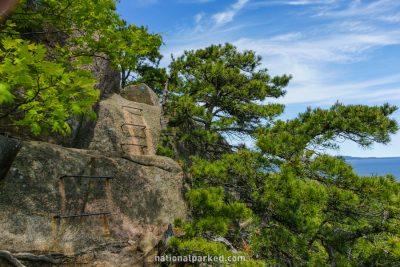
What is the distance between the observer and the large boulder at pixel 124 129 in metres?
11.2

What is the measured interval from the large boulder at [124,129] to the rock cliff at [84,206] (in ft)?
7.65

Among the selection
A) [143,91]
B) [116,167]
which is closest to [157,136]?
[143,91]

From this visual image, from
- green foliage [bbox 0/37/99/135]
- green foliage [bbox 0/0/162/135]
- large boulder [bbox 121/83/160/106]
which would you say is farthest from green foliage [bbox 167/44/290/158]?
green foliage [bbox 0/37/99/135]

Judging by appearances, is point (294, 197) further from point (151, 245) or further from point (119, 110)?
point (119, 110)

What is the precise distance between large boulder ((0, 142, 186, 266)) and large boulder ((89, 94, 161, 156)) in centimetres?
241

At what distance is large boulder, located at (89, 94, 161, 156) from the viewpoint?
11.2m

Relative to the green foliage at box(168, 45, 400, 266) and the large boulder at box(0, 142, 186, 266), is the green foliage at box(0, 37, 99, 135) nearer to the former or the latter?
the large boulder at box(0, 142, 186, 266)

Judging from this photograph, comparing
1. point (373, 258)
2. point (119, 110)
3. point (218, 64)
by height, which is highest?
point (218, 64)

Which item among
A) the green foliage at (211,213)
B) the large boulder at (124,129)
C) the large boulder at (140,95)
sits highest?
the large boulder at (140,95)

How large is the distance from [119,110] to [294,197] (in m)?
8.12

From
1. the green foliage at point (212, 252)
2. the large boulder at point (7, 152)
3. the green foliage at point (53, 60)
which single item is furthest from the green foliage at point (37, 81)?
the green foliage at point (212, 252)

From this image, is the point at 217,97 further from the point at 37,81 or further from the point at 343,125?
the point at 37,81

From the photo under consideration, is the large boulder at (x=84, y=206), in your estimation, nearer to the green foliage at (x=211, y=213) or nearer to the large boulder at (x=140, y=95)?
the green foliage at (x=211, y=213)

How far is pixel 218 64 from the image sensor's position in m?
14.6
